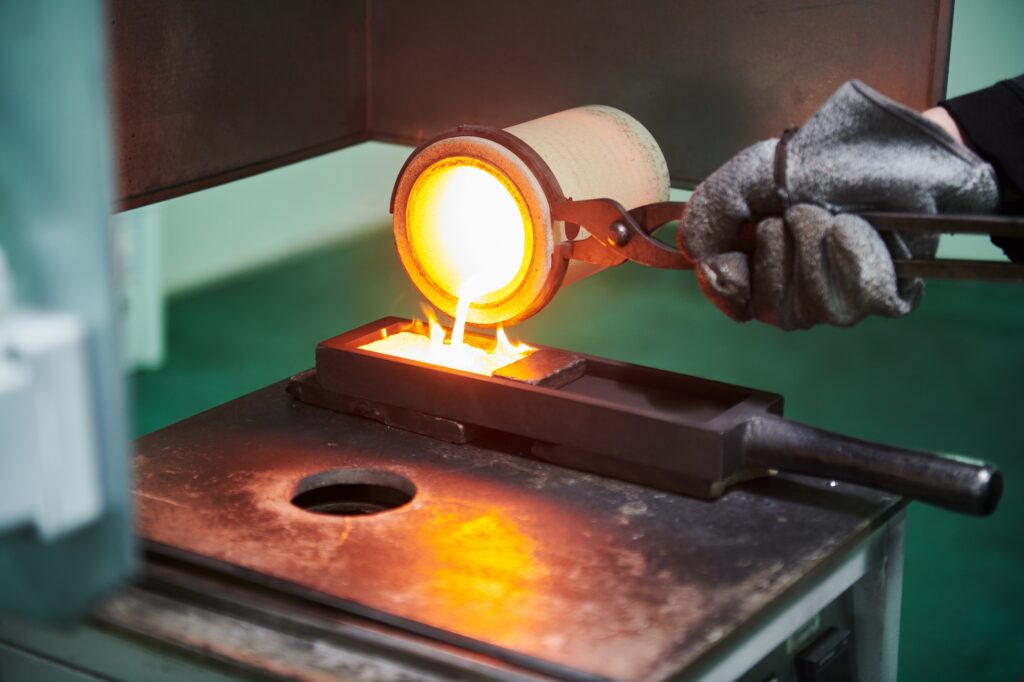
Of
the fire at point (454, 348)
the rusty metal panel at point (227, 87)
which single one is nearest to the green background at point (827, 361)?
the rusty metal panel at point (227, 87)

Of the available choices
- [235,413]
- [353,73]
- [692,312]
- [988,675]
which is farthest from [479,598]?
[692,312]

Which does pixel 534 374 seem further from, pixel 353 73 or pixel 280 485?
pixel 353 73

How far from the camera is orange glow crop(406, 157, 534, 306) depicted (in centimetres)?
138

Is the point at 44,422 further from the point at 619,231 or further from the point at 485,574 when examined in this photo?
the point at 619,231

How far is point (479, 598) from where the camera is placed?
3.39 ft

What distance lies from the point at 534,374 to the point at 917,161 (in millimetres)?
430

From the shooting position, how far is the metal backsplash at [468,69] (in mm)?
1346

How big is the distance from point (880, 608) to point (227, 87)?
935mm

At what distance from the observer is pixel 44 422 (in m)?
0.57

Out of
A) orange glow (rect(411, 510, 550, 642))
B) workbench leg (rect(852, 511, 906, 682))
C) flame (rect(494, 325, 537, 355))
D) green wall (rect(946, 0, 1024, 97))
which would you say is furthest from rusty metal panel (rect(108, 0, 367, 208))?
workbench leg (rect(852, 511, 906, 682))

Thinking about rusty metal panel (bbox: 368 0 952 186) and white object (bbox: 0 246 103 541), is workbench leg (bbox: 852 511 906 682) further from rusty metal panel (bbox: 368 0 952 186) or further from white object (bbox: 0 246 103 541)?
white object (bbox: 0 246 103 541)

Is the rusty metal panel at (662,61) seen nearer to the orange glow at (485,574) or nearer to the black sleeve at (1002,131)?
the black sleeve at (1002,131)

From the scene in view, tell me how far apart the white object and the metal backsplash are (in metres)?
0.88

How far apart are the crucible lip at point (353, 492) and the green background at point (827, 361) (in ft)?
3.55
